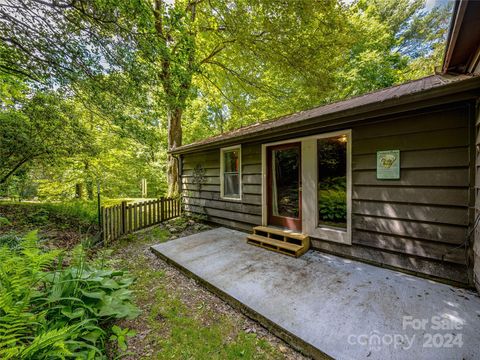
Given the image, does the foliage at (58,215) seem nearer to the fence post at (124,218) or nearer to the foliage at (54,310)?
the fence post at (124,218)

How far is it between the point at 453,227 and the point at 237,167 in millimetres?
3915

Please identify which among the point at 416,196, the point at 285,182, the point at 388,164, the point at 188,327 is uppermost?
the point at 388,164

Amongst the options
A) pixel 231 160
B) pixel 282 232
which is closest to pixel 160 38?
pixel 231 160

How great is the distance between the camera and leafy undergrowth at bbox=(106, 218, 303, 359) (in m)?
1.80

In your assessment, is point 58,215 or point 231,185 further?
point 58,215

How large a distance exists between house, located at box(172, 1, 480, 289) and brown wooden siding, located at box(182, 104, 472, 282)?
0.04 ft

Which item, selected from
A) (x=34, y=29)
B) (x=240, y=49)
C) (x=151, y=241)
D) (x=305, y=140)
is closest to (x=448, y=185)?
(x=305, y=140)

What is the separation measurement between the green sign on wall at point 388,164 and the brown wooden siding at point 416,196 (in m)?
0.06

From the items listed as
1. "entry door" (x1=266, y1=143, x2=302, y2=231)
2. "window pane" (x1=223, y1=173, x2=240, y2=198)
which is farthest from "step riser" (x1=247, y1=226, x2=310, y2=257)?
"window pane" (x1=223, y1=173, x2=240, y2=198)

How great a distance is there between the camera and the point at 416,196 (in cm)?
268

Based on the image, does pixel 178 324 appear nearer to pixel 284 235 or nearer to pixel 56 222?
pixel 284 235

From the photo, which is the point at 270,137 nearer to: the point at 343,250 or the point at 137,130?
the point at 343,250

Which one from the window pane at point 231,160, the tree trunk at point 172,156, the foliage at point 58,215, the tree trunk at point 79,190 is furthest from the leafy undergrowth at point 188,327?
the tree trunk at point 79,190

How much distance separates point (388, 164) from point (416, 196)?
524 mm
